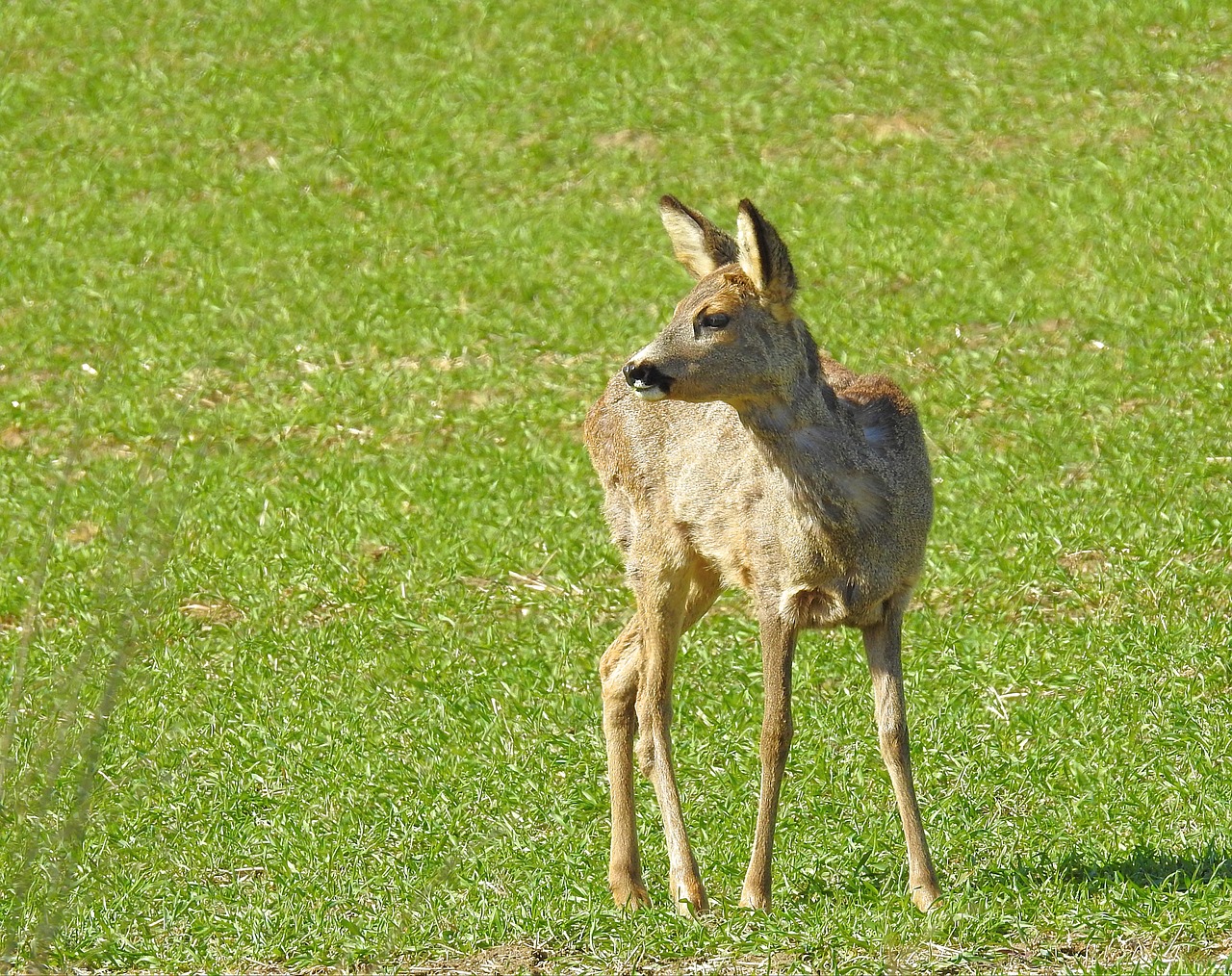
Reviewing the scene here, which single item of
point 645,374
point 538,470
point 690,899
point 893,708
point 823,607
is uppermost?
point 538,470

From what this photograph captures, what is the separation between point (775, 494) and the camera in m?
6.05

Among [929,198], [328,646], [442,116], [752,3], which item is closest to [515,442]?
[328,646]

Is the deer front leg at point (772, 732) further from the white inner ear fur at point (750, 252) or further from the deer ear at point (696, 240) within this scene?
the deer ear at point (696, 240)

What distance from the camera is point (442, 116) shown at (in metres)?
16.6

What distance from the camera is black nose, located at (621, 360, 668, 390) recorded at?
5652mm

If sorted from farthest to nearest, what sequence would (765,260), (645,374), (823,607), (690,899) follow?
1. (690,899)
2. (823,607)
3. (765,260)
4. (645,374)

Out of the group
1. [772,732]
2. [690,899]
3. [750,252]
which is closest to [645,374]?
[750,252]

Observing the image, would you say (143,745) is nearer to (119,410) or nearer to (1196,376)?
(119,410)

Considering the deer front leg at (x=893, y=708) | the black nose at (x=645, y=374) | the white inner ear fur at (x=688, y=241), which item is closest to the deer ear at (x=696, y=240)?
the white inner ear fur at (x=688, y=241)

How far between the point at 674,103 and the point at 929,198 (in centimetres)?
308

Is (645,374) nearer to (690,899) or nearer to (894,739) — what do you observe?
(894,739)

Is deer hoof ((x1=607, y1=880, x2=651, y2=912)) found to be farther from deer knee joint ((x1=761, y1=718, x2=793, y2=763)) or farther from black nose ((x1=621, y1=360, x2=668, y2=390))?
black nose ((x1=621, y1=360, x2=668, y2=390))

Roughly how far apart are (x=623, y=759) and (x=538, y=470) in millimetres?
4306

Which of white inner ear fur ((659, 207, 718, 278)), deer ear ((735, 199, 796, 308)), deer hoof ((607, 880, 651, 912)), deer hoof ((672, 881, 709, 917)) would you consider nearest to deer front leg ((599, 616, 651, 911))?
deer hoof ((607, 880, 651, 912))
